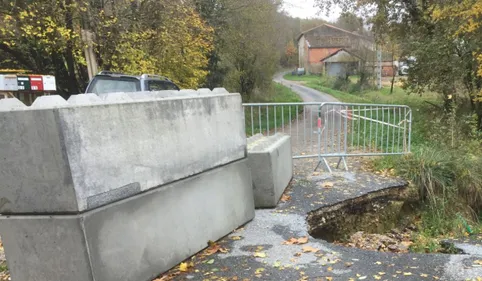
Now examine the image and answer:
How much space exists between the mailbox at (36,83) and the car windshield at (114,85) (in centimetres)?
158

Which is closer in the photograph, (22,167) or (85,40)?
(22,167)

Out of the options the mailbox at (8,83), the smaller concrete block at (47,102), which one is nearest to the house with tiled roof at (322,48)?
the mailbox at (8,83)

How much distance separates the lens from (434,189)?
22.2ft

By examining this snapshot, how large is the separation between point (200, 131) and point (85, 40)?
746 centimetres

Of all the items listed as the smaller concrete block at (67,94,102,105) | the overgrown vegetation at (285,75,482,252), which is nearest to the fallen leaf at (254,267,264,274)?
the smaller concrete block at (67,94,102,105)

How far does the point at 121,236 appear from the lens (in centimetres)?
329

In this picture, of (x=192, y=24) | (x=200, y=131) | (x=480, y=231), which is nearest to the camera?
(x=200, y=131)

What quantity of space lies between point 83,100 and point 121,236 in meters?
1.18

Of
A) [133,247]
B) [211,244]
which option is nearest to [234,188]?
[211,244]

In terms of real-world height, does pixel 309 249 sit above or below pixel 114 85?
below

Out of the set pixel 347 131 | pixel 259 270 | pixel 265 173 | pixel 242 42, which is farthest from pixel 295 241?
pixel 242 42

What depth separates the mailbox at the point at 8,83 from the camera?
27.3 feet

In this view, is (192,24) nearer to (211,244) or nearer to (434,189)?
(434,189)

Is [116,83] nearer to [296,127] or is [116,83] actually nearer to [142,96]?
[142,96]
